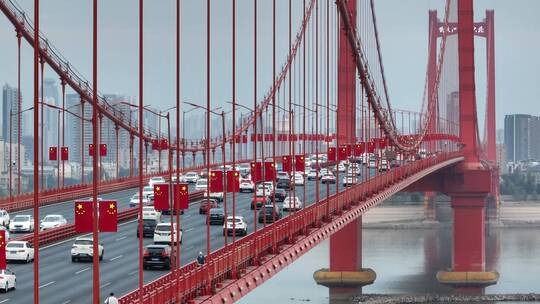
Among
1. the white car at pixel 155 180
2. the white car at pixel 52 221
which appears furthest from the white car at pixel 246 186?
the white car at pixel 52 221

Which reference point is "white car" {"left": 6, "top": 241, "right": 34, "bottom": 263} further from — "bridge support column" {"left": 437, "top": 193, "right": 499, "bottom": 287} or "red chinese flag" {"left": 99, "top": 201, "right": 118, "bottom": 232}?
"bridge support column" {"left": 437, "top": 193, "right": 499, "bottom": 287}

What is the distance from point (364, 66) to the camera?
82.9m

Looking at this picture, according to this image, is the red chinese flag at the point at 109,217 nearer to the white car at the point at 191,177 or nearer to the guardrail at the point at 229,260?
the guardrail at the point at 229,260

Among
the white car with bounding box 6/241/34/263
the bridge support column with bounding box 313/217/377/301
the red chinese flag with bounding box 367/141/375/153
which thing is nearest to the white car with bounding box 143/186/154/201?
the red chinese flag with bounding box 367/141/375/153

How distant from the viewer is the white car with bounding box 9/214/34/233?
63.0 metres

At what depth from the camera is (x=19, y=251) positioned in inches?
2160

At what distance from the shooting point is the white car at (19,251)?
54.0 metres

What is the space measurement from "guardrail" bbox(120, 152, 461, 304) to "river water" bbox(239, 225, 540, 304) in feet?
120

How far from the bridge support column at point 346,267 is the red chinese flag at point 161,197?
55.2 m

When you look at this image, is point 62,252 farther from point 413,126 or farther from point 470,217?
point 413,126

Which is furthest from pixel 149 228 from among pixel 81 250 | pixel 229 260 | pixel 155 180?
pixel 229 260

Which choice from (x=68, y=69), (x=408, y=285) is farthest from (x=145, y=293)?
(x=408, y=285)

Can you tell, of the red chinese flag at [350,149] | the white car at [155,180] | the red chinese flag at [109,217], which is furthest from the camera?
the white car at [155,180]

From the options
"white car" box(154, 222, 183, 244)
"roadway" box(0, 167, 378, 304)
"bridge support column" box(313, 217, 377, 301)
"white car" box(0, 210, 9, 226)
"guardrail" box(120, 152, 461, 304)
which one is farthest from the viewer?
"bridge support column" box(313, 217, 377, 301)
